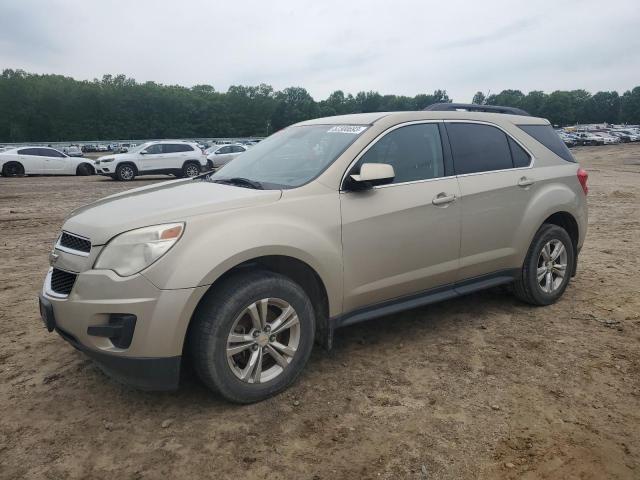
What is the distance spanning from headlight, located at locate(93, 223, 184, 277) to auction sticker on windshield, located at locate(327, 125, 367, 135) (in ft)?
5.05

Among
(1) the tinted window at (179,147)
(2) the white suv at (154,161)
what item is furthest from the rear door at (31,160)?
(1) the tinted window at (179,147)

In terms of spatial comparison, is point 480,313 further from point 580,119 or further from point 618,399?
point 580,119

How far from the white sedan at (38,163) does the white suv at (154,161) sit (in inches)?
109

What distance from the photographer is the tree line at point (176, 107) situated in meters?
91.2

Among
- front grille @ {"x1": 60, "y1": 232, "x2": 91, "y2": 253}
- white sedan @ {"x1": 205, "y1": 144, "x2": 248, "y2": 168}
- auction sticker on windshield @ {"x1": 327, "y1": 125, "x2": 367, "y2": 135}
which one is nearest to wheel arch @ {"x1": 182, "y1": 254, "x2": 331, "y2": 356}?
front grille @ {"x1": 60, "y1": 232, "x2": 91, "y2": 253}

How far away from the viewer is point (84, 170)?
2341cm

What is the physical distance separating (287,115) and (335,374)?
11699 centimetres

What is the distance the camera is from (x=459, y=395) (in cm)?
315

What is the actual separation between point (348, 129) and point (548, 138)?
7.13ft

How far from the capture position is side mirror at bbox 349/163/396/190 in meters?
3.29

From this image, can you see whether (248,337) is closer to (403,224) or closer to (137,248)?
(137,248)

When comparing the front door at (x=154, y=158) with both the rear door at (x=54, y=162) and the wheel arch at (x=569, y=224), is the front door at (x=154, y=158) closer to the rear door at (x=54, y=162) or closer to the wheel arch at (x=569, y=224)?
the rear door at (x=54, y=162)

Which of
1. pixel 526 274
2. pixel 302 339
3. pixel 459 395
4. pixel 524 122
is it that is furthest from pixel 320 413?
pixel 524 122

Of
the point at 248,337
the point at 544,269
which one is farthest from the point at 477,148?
the point at 248,337
